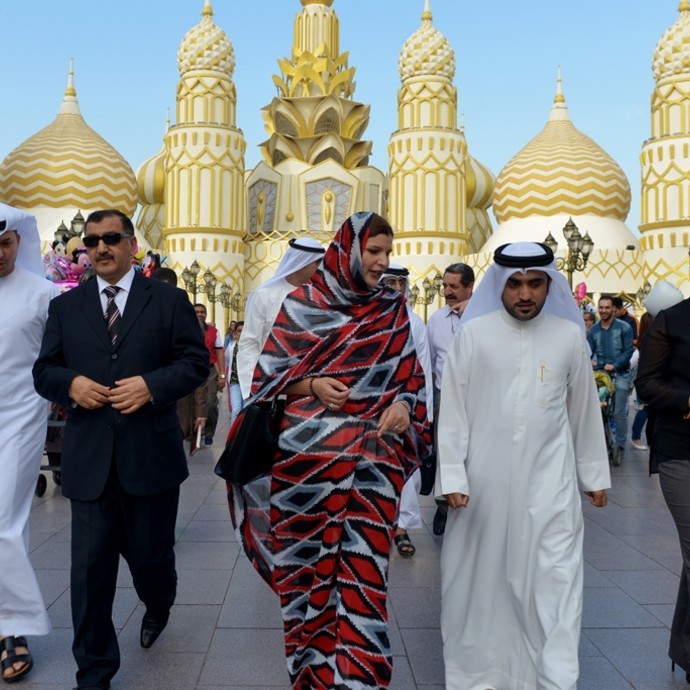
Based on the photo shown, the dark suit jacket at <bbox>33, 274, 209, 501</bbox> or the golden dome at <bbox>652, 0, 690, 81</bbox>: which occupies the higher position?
the golden dome at <bbox>652, 0, 690, 81</bbox>

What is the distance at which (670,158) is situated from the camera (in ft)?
105

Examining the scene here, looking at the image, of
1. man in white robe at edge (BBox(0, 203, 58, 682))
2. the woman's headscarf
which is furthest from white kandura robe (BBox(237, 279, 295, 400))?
the woman's headscarf

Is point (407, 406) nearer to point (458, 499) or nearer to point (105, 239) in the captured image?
point (458, 499)

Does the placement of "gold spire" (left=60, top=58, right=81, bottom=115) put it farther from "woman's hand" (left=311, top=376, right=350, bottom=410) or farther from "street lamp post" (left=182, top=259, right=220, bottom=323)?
"woman's hand" (left=311, top=376, right=350, bottom=410)

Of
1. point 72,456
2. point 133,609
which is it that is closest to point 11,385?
point 72,456

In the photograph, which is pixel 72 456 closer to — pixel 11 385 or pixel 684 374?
pixel 11 385

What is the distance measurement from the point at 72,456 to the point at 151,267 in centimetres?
496

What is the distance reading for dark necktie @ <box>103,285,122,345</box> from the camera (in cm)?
384

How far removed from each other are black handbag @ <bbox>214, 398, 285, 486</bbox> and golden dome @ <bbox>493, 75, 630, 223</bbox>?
33828 mm

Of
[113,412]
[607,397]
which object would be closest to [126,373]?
[113,412]

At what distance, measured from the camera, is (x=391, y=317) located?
3705mm

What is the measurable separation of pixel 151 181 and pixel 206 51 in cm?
1027

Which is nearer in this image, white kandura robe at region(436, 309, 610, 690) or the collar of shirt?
white kandura robe at region(436, 309, 610, 690)

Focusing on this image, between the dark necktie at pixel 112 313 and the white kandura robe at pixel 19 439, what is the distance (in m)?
0.58
